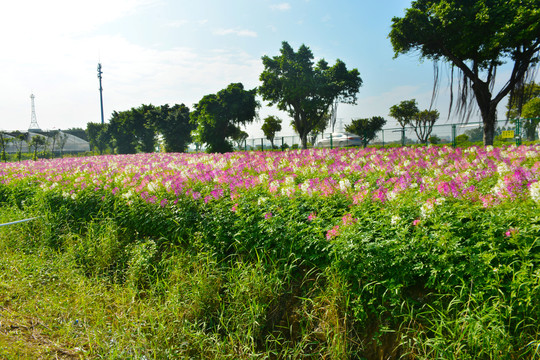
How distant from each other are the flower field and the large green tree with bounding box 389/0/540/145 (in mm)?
10010

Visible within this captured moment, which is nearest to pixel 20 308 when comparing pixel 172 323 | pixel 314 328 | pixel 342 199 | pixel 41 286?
pixel 41 286

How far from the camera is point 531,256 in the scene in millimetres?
2369

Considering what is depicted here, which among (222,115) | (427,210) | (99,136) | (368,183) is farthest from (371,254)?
(99,136)

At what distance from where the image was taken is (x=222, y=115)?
73.3 feet

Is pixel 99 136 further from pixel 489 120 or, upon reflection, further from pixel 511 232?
pixel 511 232

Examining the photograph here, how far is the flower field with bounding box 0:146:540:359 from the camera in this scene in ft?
7.68

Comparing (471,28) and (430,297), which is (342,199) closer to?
(430,297)

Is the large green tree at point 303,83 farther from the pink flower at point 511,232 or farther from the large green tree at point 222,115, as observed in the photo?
the pink flower at point 511,232

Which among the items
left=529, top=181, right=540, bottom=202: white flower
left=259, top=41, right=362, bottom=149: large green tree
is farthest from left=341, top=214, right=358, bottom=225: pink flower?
left=259, top=41, right=362, bottom=149: large green tree

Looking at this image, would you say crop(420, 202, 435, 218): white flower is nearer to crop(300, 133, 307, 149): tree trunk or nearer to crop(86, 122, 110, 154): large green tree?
crop(300, 133, 307, 149): tree trunk

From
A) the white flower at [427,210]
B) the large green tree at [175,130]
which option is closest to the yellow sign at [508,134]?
the white flower at [427,210]

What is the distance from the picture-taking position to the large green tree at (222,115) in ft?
72.9

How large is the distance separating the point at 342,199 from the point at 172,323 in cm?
224

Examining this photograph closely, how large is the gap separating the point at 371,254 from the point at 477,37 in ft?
45.6
